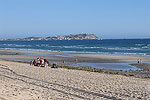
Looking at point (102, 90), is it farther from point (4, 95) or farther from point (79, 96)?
point (4, 95)

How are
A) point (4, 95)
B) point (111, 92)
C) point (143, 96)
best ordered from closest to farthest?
point (4, 95)
point (143, 96)
point (111, 92)

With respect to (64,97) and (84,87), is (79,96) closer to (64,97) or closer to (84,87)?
(64,97)

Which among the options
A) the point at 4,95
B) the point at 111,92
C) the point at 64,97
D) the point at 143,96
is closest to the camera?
the point at 4,95

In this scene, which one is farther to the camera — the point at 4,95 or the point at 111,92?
the point at 111,92

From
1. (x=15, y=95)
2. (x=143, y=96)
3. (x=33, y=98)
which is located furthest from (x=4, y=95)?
(x=143, y=96)

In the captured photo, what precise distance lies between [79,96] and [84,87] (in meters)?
2.17

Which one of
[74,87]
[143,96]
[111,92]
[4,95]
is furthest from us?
[74,87]

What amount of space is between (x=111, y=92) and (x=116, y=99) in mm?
1260

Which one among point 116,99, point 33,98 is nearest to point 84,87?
point 116,99

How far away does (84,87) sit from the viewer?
12.8 m

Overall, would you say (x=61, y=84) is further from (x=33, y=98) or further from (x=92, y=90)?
(x=33, y=98)

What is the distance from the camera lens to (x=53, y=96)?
10188 millimetres

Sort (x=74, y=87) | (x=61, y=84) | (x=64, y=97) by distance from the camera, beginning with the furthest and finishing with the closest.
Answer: (x=61, y=84) < (x=74, y=87) < (x=64, y=97)

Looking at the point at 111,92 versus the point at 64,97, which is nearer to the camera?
the point at 64,97
